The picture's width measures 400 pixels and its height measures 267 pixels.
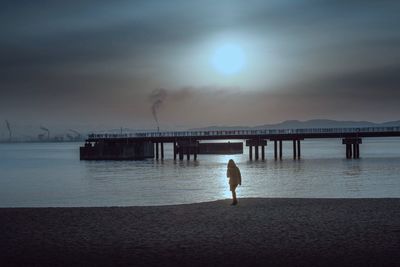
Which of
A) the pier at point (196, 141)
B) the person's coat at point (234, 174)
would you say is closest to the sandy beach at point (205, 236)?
the person's coat at point (234, 174)

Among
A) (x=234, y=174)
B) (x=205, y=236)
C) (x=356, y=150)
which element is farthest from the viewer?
(x=356, y=150)

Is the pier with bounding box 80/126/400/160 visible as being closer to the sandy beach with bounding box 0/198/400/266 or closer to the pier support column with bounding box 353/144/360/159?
the pier support column with bounding box 353/144/360/159

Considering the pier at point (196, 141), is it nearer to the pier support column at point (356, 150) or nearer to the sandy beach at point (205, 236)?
the pier support column at point (356, 150)

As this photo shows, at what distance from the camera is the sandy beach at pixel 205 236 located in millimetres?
11945

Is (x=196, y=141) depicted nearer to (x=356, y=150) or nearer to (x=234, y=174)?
(x=356, y=150)

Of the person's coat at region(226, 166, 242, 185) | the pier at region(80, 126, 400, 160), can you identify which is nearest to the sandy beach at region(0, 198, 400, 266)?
the person's coat at region(226, 166, 242, 185)

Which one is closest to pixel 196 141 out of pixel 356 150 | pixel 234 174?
pixel 356 150

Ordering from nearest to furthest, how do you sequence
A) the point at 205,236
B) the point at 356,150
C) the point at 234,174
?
1. the point at 205,236
2. the point at 234,174
3. the point at 356,150

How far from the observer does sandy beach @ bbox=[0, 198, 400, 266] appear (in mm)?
11945

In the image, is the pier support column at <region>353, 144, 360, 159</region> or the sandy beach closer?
the sandy beach

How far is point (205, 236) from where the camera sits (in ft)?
47.9

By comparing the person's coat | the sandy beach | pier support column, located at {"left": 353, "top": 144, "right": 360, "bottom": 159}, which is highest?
the person's coat

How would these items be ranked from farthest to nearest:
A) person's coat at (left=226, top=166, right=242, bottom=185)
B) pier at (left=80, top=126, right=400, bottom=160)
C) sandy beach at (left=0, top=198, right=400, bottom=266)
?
pier at (left=80, top=126, right=400, bottom=160) < person's coat at (left=226, top=166, right=242, bottom=185) < sandy beach at (left=0, top=198, right=400, bottom=266)

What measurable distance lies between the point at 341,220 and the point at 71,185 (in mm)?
36448
